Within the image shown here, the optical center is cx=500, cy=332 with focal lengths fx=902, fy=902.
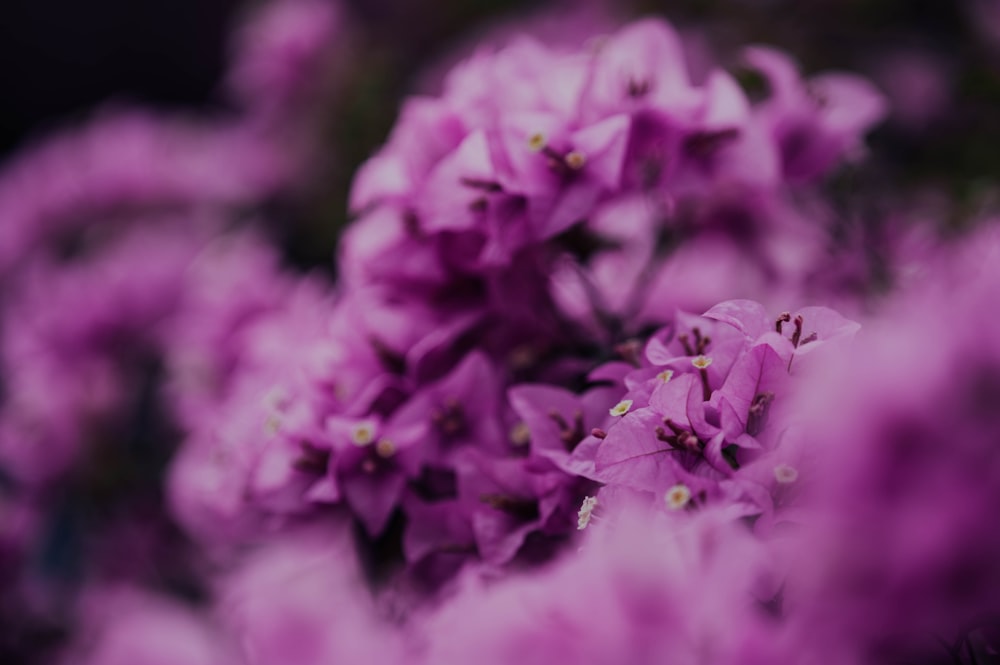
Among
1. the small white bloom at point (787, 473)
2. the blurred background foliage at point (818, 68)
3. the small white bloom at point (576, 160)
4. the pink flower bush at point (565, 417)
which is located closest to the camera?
the pink flower bush at point (565, 417)

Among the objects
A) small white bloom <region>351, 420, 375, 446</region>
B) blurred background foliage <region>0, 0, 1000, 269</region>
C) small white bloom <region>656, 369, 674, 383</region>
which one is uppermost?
small white bloom <region>656, 369, 674, 383</region>

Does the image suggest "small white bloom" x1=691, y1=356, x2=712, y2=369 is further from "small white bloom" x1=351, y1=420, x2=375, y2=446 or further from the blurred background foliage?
the blurred background foliage

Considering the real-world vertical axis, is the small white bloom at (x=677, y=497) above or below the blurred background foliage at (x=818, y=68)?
above

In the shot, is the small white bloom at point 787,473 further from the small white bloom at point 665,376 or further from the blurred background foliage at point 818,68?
the blurred background foliage at point 818,68

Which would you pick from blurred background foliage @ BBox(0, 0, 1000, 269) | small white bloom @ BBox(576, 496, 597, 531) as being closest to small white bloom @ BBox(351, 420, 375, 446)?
small white bloom @ BBox(576, 496, 597, 531)

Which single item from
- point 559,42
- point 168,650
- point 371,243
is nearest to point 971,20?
point 559,42

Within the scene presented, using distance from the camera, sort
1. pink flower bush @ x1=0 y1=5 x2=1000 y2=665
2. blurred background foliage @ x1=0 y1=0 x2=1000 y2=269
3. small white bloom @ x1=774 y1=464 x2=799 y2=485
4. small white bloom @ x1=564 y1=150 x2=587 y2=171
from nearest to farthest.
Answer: pink flower bush @ x1=0 y1=5 x2=1000 y2=665 → small white bloom @ x1=774 y1=464 x2=799 y2=485 → small white bloom @ x1=564 y1=150 x2=587 y2=171 → blurred background foliage @ x1=0 y1=0 x2=1000 y2=269

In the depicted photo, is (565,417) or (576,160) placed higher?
(576,160)

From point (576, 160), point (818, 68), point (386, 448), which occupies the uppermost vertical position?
point (576, 160)

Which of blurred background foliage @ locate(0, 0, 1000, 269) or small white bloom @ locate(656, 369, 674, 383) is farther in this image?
blurred background foliage @ locate(0, 0, 1000, 269)

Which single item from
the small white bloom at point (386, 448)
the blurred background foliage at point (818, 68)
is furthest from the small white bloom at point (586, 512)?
the blurred background foliage at point (818, 68)

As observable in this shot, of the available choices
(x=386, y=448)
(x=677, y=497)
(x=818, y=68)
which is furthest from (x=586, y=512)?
(x=818, y=68)

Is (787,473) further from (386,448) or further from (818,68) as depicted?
(818,68)
